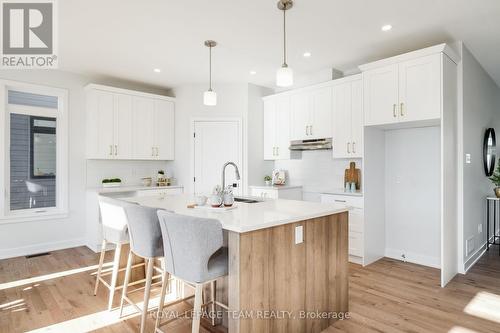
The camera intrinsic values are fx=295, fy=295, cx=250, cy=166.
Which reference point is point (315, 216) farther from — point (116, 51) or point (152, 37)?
point (116, 51)

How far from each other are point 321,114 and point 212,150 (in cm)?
197

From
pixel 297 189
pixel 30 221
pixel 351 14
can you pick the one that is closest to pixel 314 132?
pixel 297 189

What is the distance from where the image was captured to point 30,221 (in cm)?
430

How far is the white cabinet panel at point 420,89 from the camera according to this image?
317cm

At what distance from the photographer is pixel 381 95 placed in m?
3.61

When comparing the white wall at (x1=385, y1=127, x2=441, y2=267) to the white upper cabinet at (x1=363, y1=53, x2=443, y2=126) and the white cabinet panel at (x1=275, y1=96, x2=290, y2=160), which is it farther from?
the white cabinet panel at (x1=275, y1=96, x2=290, y2=160)

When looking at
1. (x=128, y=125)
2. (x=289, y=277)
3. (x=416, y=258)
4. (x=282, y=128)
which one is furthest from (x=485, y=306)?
(x=128, y=125)

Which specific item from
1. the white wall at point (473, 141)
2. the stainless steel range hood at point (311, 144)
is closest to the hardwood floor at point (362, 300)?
the white wall at point (473, 141)

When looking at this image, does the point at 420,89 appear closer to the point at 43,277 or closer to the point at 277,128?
the point at 277,128

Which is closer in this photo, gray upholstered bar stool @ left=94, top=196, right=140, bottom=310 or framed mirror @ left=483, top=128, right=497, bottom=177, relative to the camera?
gray upholstered bar stool @ left=94, top=196, right=140, bottom=310

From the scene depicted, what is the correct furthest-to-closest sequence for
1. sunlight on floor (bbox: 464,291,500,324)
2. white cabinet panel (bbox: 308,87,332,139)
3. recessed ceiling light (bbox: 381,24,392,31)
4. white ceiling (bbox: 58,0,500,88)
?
white cabinet panel (bbox: 308,87,332,139)
recessed ceiling light (bbox: 381,24,392,31)
white ceiling (bbox: 58,0,500,88)
sunlight on floor (bbox: 464,291,500,324)

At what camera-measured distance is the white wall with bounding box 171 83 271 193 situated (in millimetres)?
5191

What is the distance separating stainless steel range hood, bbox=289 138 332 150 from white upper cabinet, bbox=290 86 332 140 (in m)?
0.05

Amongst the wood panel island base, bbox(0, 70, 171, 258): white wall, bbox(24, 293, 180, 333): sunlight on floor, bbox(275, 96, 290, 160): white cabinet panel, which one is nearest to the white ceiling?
bbox(0, 70, 171, 258): white wall
